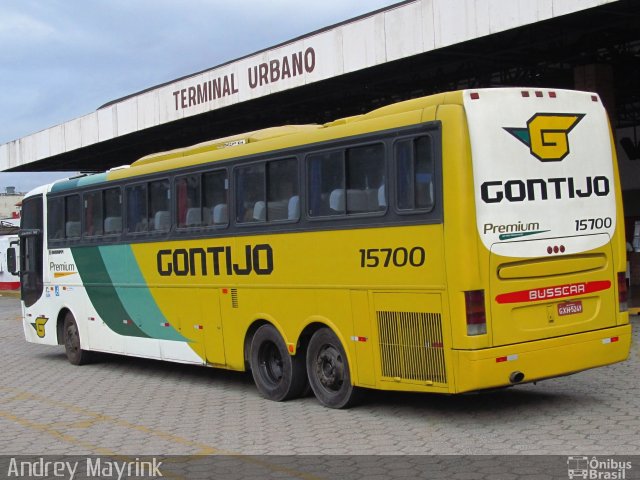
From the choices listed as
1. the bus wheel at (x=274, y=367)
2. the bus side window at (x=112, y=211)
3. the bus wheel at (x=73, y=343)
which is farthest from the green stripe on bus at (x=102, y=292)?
the bus wheel at (x=274, y=367)

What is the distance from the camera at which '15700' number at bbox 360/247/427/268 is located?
898 cm

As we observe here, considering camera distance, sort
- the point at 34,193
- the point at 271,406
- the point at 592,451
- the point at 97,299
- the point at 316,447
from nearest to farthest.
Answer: the point at 592,451, the point at 316,447, the point at 271,406, the point at 97,299, the point at 34,193

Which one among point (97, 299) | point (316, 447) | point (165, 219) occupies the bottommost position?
point (316, 447)

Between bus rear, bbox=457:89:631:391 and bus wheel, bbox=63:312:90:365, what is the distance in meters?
9.00

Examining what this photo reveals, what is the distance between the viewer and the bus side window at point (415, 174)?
895cm

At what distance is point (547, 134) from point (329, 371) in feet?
11.1

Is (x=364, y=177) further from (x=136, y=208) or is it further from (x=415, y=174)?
(x=136, y=208)

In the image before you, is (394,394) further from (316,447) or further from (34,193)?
(34,193)

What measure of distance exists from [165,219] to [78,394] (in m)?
2.56

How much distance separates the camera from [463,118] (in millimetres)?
8711

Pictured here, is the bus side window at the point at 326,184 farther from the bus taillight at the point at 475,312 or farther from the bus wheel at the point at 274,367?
the bus taillight at the point at 475,312

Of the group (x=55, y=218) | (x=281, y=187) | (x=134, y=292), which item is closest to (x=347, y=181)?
(x=281, y=187)

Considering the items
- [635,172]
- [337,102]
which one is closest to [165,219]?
[337,102]

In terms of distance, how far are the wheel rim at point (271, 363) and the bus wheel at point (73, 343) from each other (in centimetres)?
551
